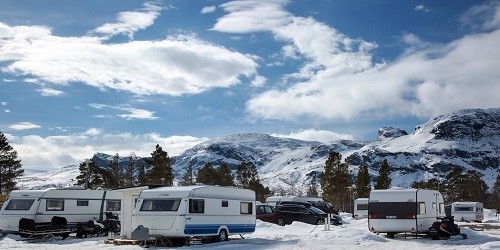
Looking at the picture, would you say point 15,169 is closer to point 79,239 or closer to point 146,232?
point 79,239

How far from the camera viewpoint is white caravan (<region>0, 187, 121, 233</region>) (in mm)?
30781

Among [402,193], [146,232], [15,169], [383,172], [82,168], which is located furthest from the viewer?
[383,172]

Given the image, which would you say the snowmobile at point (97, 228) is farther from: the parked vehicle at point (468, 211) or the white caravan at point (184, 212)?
the parked vehicle at point (468, 211)

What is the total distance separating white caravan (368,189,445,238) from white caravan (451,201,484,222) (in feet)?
105

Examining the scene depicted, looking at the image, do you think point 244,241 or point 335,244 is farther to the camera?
point 244,241

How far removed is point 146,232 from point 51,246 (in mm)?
5095

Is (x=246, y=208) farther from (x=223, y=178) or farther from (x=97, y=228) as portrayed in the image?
(x=223, y=178)

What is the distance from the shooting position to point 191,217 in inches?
965

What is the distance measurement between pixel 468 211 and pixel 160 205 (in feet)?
140

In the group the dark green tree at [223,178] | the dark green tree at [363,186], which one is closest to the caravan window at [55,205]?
the dark green tree at [223,178]

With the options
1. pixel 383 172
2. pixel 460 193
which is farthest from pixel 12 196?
pixel 460 193

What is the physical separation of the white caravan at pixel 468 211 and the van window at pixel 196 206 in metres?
41.1

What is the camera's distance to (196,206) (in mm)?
24906

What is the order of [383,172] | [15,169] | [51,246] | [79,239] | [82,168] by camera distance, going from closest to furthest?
1. [51,246]
2. [79,239]
3. [15,169]
4. [82,168]
5. [383,172]
